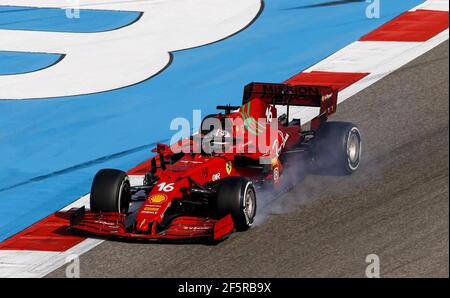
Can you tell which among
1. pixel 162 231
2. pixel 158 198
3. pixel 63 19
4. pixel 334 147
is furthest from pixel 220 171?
pixel 63 19

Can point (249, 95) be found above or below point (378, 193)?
above

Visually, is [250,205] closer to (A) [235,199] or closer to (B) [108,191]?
(A) [235,199]

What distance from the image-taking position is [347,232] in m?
11.8

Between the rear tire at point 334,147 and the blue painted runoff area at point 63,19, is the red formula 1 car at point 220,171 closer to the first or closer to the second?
the rear tire at point 334,147

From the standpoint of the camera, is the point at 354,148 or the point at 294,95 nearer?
the point at 354,148

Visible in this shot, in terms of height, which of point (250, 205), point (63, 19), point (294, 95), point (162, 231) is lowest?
point (162, 231)

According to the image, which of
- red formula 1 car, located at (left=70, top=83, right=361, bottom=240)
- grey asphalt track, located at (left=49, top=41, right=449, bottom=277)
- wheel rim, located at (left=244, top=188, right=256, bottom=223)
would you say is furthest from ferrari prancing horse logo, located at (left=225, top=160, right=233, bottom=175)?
wheel rim, located at (left=244, top=188, right=256, bottom=223)

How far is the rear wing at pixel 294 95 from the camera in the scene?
46.4ft

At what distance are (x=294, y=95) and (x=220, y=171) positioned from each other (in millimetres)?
2192

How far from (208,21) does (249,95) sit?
25.0 ft

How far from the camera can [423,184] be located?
12875 mm
